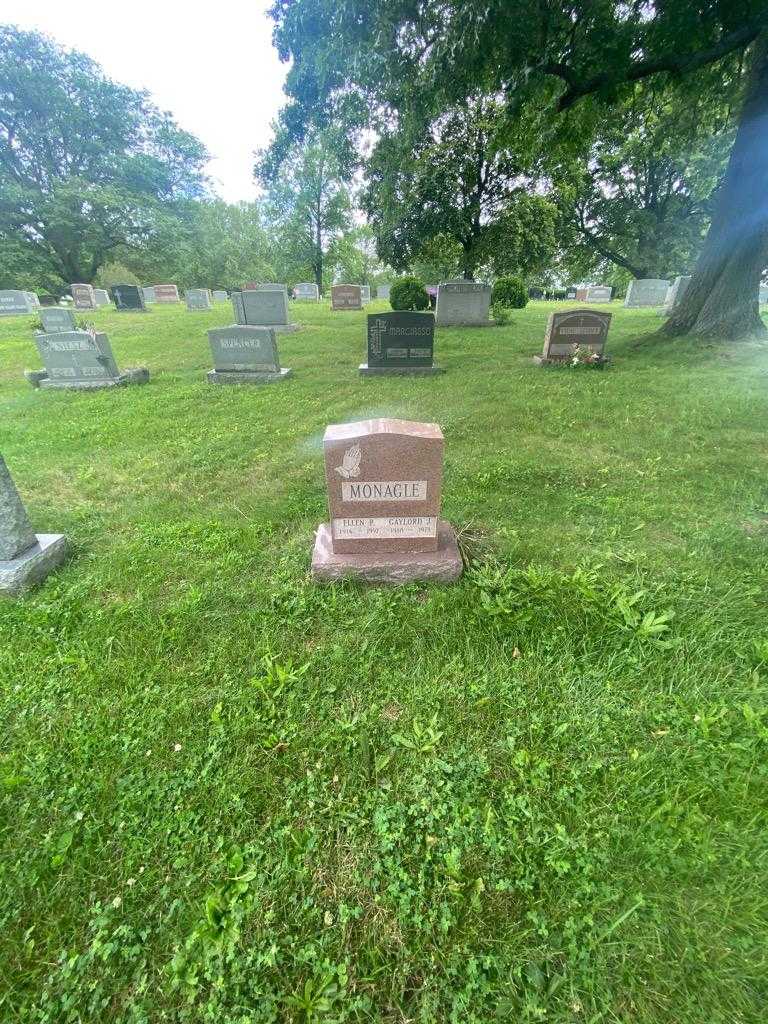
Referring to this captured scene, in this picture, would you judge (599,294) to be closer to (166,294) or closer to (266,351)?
(266,351)

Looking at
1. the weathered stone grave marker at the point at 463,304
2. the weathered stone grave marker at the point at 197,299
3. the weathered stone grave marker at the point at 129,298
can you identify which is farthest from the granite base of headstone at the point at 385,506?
the weathered stone grave marker at the point at 129,298

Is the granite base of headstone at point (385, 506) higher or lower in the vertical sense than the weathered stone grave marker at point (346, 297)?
lower

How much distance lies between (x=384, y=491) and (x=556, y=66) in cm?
947

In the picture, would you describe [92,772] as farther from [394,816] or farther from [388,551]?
[388,551]

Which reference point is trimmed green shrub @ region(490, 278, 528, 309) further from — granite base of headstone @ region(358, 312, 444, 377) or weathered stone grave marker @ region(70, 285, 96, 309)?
weathered stone grave marker @ region(70, 285, 96, 309)

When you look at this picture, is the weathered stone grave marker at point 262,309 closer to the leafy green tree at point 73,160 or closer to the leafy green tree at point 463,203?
the leafy green tree at point 463,203

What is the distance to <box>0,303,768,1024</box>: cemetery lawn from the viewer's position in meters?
1.25

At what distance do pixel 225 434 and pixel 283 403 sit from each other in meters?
1.63

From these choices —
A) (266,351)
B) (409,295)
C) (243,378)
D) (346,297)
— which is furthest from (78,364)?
(346,297)

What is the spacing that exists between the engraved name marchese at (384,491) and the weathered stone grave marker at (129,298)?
23.9 m

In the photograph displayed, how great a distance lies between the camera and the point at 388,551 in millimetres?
2945

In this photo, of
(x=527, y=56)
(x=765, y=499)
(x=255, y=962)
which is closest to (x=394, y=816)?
(x=255, y=962)

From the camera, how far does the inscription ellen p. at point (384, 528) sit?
113 inches

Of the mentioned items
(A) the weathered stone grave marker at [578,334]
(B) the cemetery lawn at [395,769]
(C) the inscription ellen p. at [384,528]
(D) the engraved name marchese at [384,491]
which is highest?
(A) the weathered stone grave marker at [578,334]
